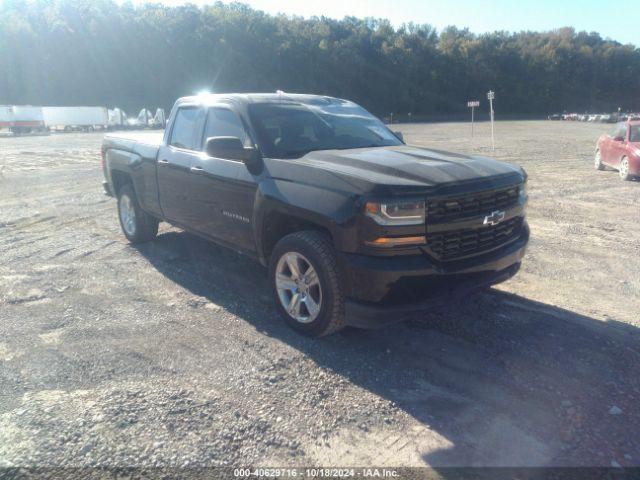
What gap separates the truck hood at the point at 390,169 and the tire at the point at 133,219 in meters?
3.08

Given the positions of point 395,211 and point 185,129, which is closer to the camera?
point 395,211

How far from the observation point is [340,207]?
3.65 meters

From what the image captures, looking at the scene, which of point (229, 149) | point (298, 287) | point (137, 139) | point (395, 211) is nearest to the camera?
point (395, 211)

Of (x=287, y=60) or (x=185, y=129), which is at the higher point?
(x=287, y=60)

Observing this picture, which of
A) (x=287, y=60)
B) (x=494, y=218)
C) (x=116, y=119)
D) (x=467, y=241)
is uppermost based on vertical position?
(x=287, y=60)

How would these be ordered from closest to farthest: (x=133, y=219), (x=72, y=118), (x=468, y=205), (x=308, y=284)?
1. (x=468, y=205)
2. (x=308, y=284)
3. (x=133, y=219)
4. (x=72, y=118)

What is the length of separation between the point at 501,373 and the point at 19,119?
4825 centimetres

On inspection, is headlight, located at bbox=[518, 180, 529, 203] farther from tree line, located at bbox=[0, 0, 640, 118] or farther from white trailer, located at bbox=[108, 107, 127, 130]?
tree line, located at bbox=[0, 0, 640, 118]

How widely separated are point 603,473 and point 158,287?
422cm

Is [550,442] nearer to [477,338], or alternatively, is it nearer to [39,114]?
[477,338]

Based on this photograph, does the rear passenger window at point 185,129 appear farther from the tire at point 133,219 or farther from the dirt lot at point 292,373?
the dirt lot at point 292,373

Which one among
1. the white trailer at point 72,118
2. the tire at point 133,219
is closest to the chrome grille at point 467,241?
the tire at point 133,219

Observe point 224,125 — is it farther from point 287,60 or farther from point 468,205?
point 287,60

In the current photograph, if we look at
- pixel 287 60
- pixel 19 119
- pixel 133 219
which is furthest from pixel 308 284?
pixel 287 60
